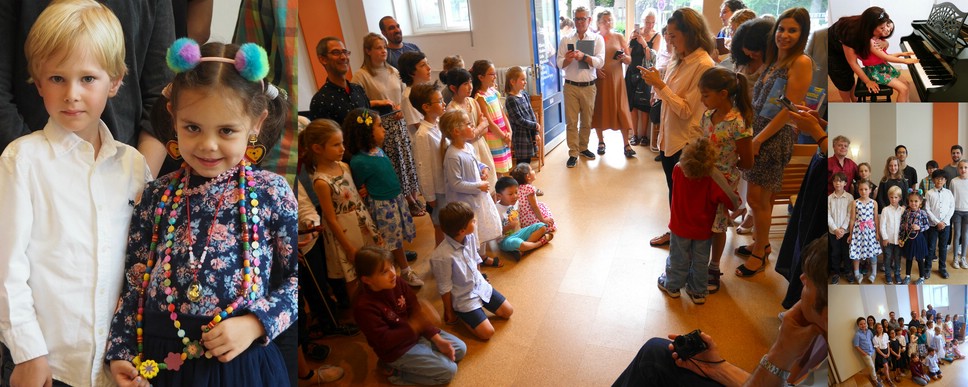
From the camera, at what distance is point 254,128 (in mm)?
681

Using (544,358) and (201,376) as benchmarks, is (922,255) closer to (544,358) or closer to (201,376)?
(544,358)

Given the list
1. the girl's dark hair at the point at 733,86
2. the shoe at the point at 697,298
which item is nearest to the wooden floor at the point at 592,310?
the shoe at the point at 697,298

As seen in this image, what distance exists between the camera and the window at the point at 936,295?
62 cm

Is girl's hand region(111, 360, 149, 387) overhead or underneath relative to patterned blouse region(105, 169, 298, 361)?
underneath

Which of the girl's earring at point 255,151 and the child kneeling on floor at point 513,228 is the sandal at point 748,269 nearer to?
the child kneeling on floor at point 513,228

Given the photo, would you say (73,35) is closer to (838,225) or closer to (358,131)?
(358,131)

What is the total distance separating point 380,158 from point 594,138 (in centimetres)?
204

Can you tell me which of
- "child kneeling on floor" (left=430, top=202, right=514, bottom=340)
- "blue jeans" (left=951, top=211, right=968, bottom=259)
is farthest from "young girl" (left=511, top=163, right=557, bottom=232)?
"blue jeans" (left=951, top=211, right=968, bottom=259)

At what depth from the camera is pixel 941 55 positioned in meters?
0.55

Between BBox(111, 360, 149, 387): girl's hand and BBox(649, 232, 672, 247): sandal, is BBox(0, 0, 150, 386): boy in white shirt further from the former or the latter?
BBox(649, 232, 672, 247): sandal

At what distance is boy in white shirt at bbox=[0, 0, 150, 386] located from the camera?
1.94 ft

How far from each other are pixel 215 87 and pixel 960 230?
919 millimetres

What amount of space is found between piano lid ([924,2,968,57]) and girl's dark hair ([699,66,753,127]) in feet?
1.90

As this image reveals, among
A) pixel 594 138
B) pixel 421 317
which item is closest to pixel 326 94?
pixel 421 317
